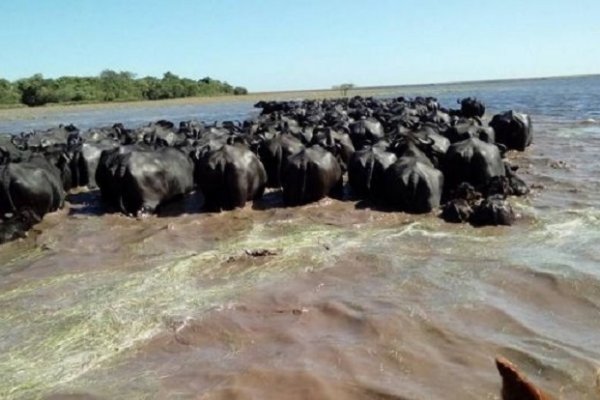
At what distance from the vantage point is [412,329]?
5.41 meters

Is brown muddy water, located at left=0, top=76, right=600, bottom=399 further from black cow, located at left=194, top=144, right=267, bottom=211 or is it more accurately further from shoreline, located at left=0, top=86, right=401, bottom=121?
shoreline, located at left=0, top=86, right=401, bottom=121

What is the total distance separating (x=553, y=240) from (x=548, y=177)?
4.70 m

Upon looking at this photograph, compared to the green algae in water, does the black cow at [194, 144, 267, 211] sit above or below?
above

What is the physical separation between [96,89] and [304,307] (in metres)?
73.3

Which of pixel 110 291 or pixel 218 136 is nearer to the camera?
pixel 110 291

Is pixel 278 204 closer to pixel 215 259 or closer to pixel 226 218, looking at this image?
pixel 226 218

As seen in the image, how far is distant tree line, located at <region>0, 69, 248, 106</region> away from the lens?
68.2 m

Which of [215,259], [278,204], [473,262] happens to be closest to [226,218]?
[278,204]

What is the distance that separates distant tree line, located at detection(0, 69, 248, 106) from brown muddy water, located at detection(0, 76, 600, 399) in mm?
63363

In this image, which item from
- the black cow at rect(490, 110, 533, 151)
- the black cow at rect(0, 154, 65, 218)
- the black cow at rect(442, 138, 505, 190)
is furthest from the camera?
the black cow at rect(490, 110, 533, 151)

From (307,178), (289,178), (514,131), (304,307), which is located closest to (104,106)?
(514,131)

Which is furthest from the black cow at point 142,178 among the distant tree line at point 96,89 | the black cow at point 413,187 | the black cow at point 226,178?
the distant tree line at point 96,89

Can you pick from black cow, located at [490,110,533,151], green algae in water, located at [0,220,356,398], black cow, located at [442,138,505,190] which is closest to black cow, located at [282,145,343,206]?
green algae in water, located at [0,220,356,398]

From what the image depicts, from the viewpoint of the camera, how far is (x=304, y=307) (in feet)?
19.8
